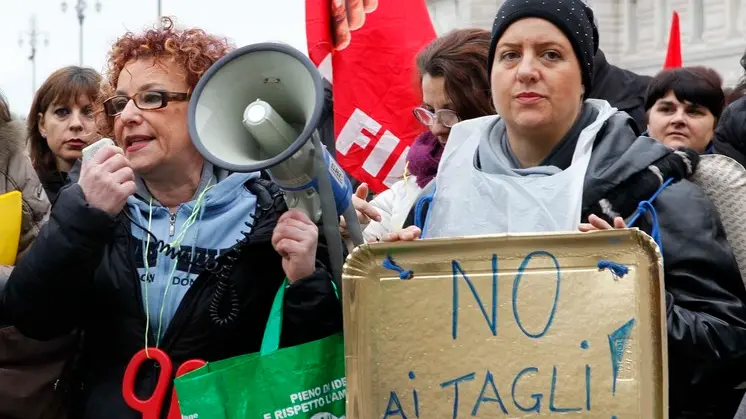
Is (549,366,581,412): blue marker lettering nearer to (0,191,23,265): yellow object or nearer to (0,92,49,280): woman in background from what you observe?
(0,191,23,265): yellow object

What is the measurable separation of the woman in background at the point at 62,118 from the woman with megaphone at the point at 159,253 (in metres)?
1.91

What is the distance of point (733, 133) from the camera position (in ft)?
15.4

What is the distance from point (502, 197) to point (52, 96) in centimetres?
301

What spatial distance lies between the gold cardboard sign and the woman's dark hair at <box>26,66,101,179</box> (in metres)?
2.97

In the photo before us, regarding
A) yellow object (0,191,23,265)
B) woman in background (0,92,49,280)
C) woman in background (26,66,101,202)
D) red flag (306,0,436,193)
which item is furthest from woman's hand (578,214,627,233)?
woman in background (26,66,101,202)

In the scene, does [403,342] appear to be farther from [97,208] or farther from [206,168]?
[206,168]

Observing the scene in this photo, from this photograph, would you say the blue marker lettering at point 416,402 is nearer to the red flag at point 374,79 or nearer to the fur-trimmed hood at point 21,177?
the fur-trimmed hood at point 21,177

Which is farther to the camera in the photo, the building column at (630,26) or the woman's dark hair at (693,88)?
the building column at (630,26)

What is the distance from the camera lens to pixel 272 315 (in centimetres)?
286

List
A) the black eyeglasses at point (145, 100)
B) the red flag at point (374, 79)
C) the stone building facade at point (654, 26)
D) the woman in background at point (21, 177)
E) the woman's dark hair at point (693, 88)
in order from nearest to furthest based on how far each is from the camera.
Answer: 1. the black eyeglasses at point (145, 100)
2. the woman in background at point (21, 177)
3. the red flag at point (374, 79)
4. the woman's dark hair at point (693, 88)
5. the stone building facade at point (654, 26)

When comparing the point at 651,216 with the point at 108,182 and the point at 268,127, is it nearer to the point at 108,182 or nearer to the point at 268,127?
the point at 268,127

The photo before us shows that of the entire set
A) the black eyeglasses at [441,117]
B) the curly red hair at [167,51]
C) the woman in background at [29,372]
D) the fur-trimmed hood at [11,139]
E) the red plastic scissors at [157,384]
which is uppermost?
the curly red hair at [167,51]

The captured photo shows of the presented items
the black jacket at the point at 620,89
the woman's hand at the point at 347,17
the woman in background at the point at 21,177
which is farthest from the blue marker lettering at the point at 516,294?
the woman's hand at the point at 347,17

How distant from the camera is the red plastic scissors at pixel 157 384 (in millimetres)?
2893
